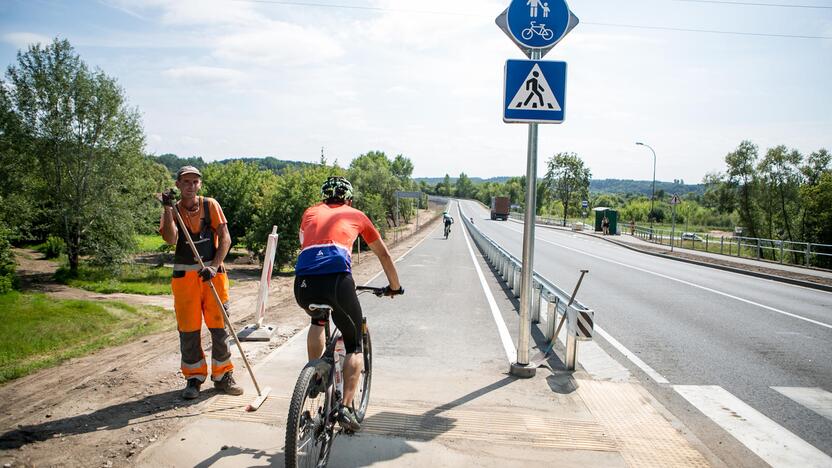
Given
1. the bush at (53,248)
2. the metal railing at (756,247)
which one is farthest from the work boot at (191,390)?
the bush at (53,248)

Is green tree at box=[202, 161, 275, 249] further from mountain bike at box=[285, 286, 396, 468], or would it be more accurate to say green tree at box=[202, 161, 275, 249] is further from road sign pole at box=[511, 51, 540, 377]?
mountain bike at box=[285, 286, 396, 468]

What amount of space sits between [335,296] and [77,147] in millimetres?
29647

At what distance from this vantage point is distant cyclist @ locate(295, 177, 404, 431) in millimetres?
3350

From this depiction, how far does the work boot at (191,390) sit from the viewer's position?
15.0 feet

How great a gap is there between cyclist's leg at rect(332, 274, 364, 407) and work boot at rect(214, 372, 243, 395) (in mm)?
1646

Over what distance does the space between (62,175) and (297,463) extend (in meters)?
30.3

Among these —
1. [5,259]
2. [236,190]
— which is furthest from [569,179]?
[5,259]

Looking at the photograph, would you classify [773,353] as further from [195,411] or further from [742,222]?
[742,222]

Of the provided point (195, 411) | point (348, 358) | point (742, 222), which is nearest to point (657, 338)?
point (348, 358)

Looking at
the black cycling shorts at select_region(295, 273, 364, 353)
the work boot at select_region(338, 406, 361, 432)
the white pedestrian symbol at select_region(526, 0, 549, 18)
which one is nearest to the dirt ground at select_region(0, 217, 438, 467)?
the work boot at select_region(338, 406, 361, 432)

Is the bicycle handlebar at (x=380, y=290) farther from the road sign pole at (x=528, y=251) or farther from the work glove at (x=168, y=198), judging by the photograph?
the road sign pole at (x=528, y=251)

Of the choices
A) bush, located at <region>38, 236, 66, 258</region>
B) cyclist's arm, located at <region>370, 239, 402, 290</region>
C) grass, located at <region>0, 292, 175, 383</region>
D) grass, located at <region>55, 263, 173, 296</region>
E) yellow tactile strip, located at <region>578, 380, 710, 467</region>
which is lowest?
grass, located at <region>55, 263, 173, 296</region>

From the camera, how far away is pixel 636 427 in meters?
4.33

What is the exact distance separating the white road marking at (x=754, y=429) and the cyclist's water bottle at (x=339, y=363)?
3299mm
